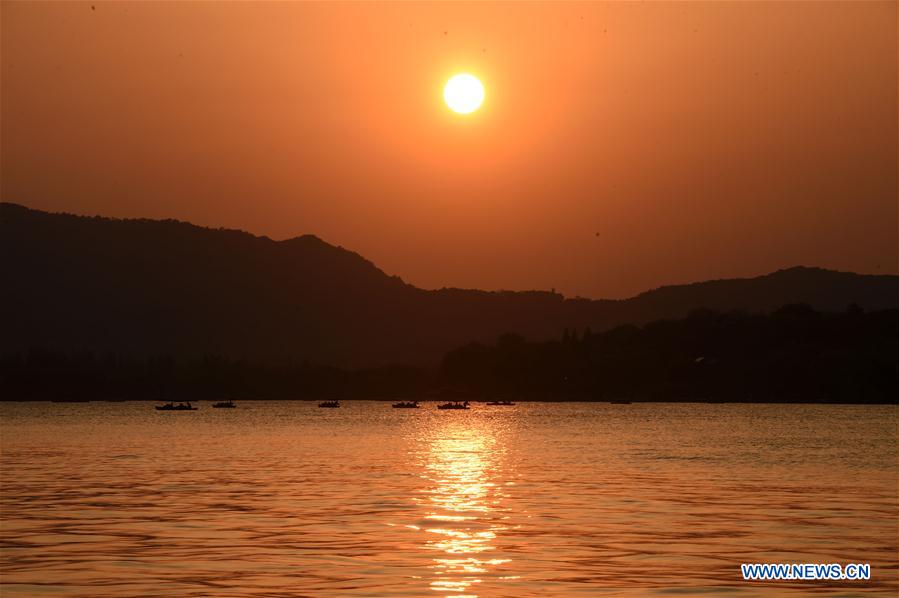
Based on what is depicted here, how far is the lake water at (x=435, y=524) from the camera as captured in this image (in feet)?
131

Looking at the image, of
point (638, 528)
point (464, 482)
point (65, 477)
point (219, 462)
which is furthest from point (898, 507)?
point (219, 462)

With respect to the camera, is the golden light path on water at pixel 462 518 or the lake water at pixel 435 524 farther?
the golden light path on water at pixel 462 518

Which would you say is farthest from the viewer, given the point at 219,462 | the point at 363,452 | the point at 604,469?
the point at 363,452

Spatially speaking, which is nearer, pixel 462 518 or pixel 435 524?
pixel 435 524

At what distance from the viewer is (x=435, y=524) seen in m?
56.3

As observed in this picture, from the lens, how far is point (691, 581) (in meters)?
39.9

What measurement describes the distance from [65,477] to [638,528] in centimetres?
4589

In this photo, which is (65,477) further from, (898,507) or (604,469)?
(898,507)

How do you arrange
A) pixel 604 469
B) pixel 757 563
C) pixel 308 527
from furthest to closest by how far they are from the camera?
1. pixel 604 469
2. pixel 308 527
3. pixel 757 563

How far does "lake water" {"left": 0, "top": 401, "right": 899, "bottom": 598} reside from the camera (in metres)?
39.8

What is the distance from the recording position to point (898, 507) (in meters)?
65.2

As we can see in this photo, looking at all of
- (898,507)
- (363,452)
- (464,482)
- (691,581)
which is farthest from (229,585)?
(363,452)

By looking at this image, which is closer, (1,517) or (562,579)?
A: (562,579)

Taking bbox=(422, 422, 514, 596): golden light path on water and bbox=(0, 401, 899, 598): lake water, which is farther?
bbox=(422, 422, 514, 596): golden light path on water
